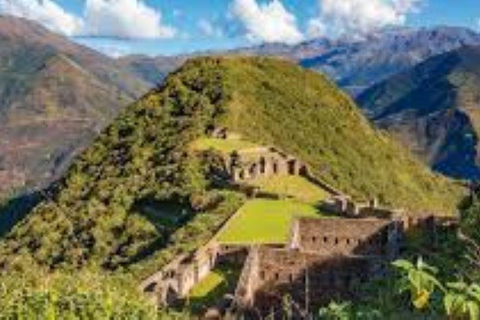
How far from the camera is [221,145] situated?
93.4 metres

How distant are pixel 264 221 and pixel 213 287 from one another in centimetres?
1297

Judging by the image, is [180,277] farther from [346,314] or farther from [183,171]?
[183,171]

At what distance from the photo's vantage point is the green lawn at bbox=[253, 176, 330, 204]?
66.3 m

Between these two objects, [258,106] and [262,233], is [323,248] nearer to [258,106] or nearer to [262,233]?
[262,233]

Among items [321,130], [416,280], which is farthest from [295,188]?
[321,130]

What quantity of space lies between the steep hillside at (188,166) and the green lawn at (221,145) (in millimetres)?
1387

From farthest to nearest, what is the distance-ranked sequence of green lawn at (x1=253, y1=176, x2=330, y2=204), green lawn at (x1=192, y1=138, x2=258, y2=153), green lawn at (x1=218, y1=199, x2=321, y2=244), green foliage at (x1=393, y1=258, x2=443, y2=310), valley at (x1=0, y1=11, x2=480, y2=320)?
green lawn at (x1=192, y1=138, x2=258, y2=153) → green lawn at (x1=253, y1=176, x2=330, y2=204) → green lawn at (x1=218, y1=199, x2=321, y2=244) → valley at (x1=0, y1=11, x2=480, y2=320) → green foliage at (x1=393, y1=258, x2=443, y2=310)

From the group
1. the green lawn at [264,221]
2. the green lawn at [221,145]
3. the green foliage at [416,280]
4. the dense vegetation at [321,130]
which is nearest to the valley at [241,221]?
the green foliage at [416,280]

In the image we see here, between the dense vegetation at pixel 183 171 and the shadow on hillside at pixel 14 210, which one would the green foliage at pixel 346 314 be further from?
the shadow on hillside at pixel 14 210

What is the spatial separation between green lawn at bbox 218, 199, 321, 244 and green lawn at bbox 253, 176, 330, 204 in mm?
2852

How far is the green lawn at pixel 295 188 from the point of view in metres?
66.3

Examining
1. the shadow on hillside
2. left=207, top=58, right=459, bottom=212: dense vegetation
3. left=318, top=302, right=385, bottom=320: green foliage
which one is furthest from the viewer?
left=207, top=58, right=459, bottom=212: dense vegetation

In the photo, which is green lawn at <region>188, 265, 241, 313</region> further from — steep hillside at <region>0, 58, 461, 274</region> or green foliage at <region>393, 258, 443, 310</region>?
green foliage at <region>393, 258, 443, 310</region>

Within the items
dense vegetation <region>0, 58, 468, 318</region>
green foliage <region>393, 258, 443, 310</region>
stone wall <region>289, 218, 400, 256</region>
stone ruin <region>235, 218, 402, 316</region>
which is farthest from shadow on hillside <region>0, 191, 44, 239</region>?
green foliage <region>393, 258, 443, 310</region>
